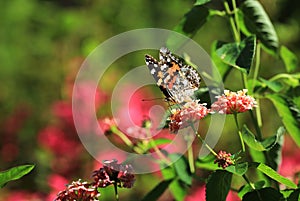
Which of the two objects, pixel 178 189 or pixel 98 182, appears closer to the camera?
pixel 98 182

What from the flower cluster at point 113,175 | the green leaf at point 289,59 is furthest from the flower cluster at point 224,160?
the green leaf at point 289,59

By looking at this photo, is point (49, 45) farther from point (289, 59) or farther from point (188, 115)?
point (188, 115)

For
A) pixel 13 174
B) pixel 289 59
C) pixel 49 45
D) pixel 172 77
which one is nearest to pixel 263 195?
pixel 172 77

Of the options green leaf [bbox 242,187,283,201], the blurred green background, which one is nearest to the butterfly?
green leaf [bbox 242,187,283,201]

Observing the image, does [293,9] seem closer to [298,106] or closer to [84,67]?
[84,67]

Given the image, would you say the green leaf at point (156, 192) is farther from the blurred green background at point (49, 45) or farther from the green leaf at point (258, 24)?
the blurred green background at point (49, 45)

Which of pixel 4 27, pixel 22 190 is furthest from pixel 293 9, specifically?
pixel 4 27
